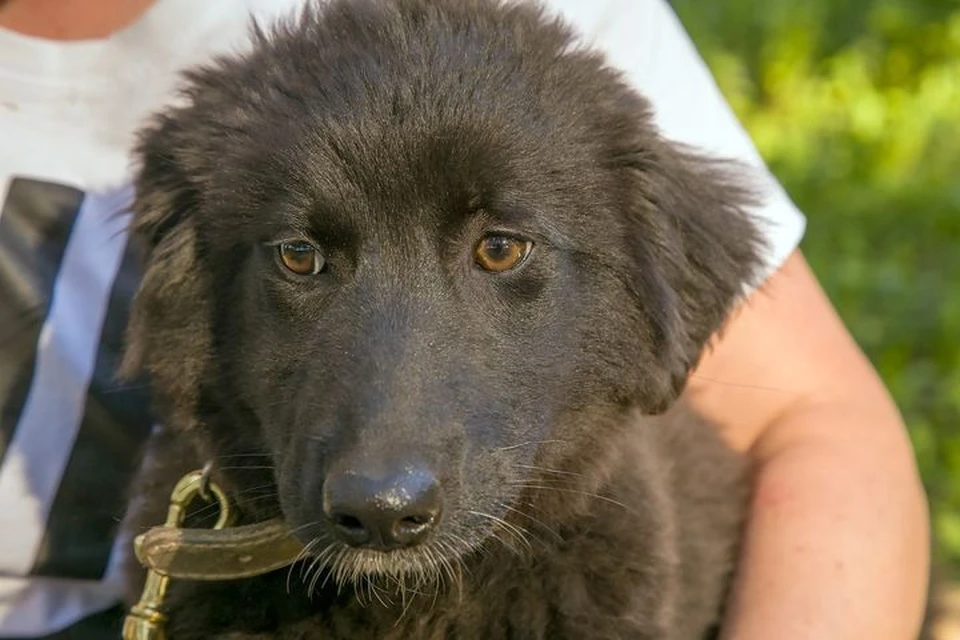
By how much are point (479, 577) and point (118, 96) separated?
3.98ft

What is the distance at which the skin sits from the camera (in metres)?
2.78

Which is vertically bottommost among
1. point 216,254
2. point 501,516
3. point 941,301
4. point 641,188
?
point 941,301

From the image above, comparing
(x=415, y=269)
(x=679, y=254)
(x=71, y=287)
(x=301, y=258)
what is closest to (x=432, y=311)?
(x=415, y=269)

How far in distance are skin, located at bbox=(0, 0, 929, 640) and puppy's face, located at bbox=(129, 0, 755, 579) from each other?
31 cm

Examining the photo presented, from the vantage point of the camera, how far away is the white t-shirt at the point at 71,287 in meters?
2.72

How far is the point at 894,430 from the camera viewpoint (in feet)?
10.1

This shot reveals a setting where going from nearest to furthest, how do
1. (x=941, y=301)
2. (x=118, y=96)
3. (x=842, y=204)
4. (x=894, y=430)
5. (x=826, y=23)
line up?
(x=118, y=96), (x=894, y=430), (x=941, y=301), (x=842, y=204), (x=826, y=23)

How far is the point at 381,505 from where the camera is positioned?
79.2 inches

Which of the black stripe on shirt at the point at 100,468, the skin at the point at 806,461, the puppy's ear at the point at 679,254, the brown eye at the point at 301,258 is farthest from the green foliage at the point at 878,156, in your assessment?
the brown eye at the point at 301,258

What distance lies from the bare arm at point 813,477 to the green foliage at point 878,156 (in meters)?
1.60

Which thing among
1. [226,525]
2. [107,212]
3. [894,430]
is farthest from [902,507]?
[107,212]

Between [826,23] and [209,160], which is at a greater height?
[209,160]

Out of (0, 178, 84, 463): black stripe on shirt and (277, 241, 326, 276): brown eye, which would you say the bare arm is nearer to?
(277, 241, 326, 276): brown eye

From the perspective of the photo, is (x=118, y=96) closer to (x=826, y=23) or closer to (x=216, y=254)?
(x=216, y=254)
